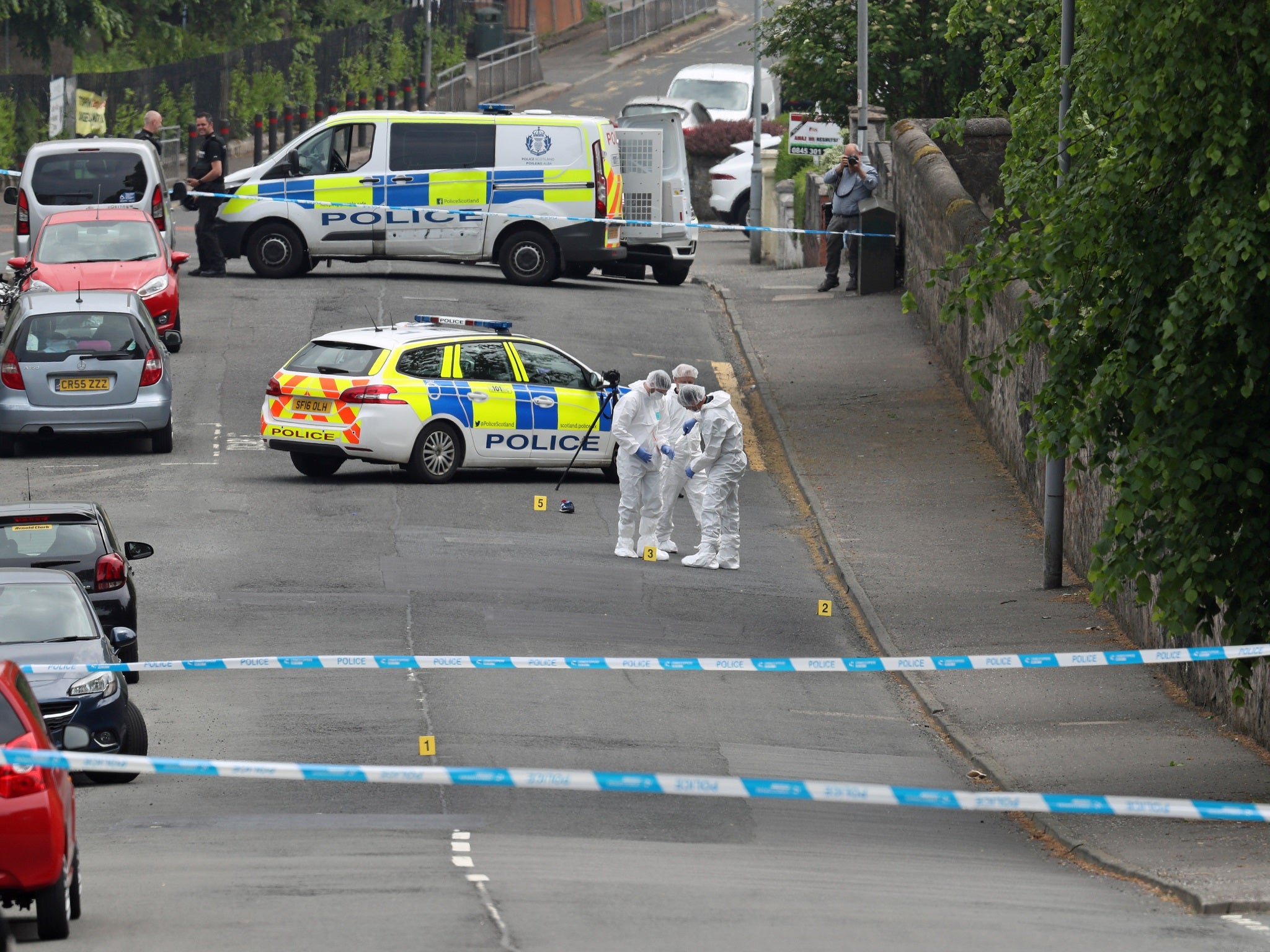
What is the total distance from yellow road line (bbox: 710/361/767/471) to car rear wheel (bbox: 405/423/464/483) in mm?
3085

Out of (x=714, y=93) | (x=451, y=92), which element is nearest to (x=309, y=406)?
(x=714, y=93)

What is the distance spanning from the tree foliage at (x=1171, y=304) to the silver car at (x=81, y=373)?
12.1 metres

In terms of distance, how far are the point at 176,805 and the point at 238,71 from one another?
39924mm

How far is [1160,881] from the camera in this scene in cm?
1020

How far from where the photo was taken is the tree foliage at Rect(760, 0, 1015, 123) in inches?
1319

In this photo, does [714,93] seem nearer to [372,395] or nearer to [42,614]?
[372,395]

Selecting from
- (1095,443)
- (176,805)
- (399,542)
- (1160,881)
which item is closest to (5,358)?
(399,542)

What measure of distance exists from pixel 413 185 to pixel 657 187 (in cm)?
411

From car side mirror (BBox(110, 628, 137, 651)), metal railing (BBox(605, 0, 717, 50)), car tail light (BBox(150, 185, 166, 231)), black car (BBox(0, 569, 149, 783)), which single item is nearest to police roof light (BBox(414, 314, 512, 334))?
car tail light (BBox(150, 185, 166, 231))

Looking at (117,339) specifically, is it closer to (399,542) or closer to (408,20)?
(399,542)

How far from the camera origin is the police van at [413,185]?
30.3m

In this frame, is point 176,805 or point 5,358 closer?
point 176,805

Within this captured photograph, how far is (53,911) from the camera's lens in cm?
829

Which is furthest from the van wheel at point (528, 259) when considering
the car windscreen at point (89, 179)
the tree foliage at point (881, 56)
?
the tree foliage at point (881, 56)
